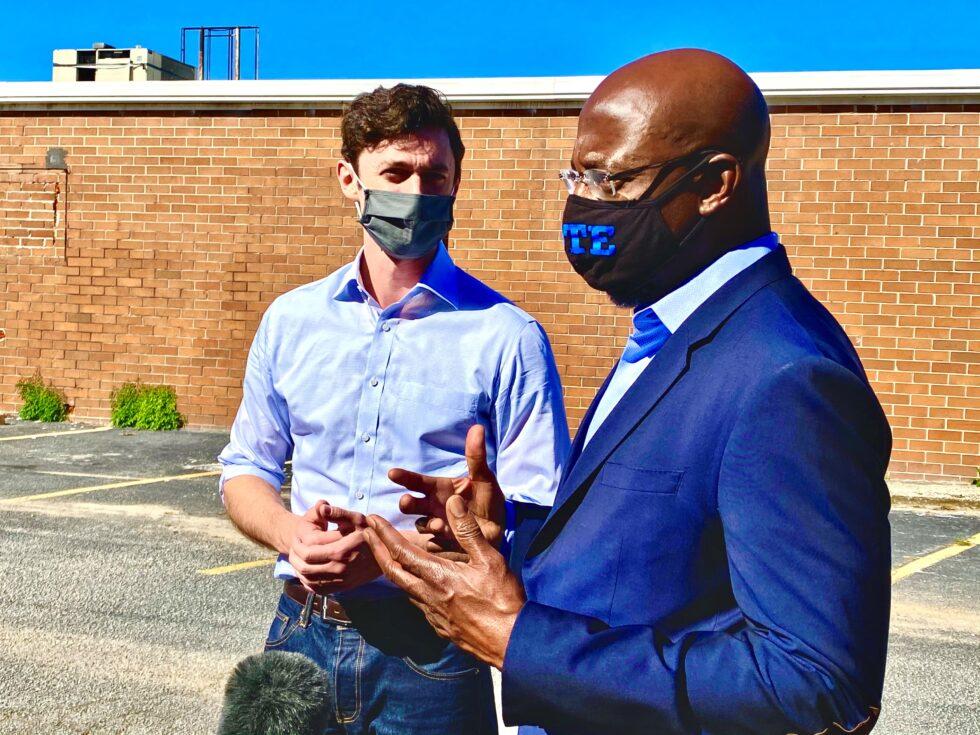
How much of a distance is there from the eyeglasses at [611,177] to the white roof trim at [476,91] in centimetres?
1129

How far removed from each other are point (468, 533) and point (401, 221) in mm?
1434

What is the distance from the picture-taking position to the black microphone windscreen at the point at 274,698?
69.2 inches

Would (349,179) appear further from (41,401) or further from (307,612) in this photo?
(41,401)

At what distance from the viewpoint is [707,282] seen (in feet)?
5.19

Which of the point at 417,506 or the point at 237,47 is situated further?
the point at 237,47

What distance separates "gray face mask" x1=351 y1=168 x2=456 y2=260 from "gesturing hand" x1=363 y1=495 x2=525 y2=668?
1.36m

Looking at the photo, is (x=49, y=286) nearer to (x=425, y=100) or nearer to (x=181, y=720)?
(x=181, y=720)

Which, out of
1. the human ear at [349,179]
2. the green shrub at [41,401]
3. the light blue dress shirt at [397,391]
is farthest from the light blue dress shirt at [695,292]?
the green shrub at [41,401]

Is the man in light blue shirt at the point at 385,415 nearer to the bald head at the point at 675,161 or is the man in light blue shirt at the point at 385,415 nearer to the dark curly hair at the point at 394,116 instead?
the dark curly hair at the point at 394,116

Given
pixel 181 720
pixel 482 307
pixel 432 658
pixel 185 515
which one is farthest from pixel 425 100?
pixel 185 515

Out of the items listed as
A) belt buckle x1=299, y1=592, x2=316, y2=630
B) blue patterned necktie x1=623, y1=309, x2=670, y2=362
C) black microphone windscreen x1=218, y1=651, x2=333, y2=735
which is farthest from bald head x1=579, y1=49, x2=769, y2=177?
belt buckle x1=299, y1=592, x2=316, y2=630

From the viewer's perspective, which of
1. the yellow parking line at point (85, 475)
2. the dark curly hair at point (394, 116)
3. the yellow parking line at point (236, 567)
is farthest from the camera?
the yellow parking line at point (85, 475)

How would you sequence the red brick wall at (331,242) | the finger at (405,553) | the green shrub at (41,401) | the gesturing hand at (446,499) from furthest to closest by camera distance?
1. the green shrub at (41,401)
2. the red brick wall at (331,242)
3. the gesturing hand at (446,499)
4. the finger at (405,553)

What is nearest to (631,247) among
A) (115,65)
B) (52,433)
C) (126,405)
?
(52,433)
